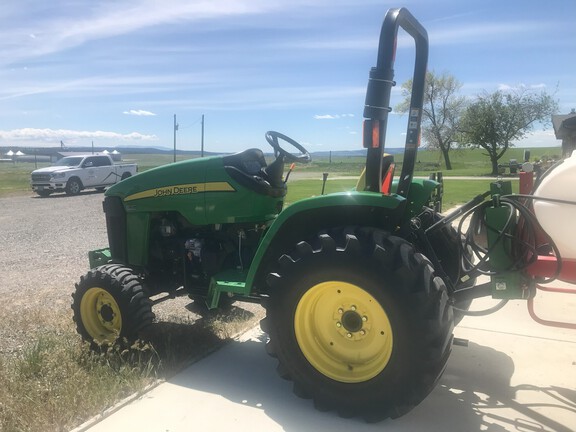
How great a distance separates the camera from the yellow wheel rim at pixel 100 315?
386 centimetres

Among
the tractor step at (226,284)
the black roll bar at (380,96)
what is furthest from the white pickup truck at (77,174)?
the black roll bar at (380,96)

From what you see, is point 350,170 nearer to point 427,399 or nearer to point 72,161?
point 72,161

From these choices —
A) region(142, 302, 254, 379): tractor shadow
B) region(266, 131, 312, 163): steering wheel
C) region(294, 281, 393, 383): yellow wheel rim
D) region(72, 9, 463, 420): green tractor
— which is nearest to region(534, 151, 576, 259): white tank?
region(72, 9, 463, 420): green tractor

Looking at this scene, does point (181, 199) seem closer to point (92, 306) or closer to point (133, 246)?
point (133, 246)

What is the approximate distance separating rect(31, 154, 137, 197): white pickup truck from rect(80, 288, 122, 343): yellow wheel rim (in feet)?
54.3

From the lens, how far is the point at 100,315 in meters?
3.95

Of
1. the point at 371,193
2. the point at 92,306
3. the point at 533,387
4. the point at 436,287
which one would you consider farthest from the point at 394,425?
the point at 92,306

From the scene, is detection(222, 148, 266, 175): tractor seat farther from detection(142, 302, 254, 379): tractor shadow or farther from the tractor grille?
the tractor grille

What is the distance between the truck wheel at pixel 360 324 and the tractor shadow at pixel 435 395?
145 mm

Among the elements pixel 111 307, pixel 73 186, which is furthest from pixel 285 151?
pixel 73 186

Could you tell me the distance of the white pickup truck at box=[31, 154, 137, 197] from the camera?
67.3 feet

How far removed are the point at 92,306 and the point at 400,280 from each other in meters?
2.48

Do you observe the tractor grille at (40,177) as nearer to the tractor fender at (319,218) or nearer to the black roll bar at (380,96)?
the tractor fender at (319,218)

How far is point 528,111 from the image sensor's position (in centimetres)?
3922
